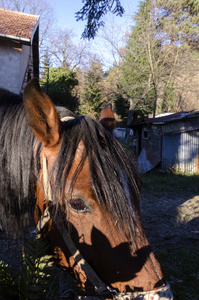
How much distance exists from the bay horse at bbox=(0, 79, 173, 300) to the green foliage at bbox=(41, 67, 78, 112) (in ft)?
44.3

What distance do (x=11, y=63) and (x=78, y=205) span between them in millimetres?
7712

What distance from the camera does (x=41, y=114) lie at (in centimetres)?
116

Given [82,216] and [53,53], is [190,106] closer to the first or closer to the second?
[53,53]

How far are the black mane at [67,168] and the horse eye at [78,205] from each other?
0.08 meters

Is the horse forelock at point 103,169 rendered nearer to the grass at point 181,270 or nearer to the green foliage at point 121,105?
the grass at point 181,270

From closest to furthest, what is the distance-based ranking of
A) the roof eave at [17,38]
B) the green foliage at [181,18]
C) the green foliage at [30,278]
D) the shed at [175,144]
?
the green foliage at [30,278], the roof eave at [17,38], the shed at [175,144], the green foliage at [181,18]

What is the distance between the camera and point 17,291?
1108 millimetres

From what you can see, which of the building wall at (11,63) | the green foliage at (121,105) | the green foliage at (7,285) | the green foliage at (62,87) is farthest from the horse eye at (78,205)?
the green foliage at (121,105)

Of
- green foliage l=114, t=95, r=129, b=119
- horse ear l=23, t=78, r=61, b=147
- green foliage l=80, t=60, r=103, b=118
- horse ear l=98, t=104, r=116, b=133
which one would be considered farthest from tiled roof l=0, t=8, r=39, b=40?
green foliage l=114, t=95, r=129, b=119

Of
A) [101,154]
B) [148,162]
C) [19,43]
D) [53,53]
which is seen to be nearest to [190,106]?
[53,53]

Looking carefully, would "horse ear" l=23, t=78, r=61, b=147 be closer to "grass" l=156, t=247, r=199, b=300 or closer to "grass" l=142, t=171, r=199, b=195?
"grass" l=156, t=247, r=199, b=300

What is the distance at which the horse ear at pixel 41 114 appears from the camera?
1096 millimetres

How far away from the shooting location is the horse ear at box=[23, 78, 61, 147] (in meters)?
1.10

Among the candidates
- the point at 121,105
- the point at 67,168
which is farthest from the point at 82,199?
the point at 121,105
